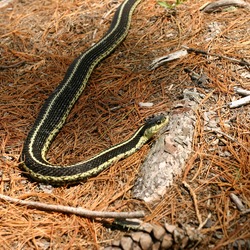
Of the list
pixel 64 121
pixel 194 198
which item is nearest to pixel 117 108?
pixel 64 121

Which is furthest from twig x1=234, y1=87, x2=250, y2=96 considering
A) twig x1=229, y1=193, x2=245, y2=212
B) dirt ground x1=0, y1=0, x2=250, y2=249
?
twig x1=229, y1=193, x2=245, y2=212

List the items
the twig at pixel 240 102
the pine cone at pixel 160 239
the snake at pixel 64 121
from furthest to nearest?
the twig at pixel 240 102 → the snake at pixel 64 121 → the pine cone at pixel 160 239

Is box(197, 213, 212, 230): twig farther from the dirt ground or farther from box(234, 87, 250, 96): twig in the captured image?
box(234, 87, 250, 96): twig

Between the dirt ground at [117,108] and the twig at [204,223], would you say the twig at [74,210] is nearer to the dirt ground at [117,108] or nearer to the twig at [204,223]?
the dirt ground at [117,108]

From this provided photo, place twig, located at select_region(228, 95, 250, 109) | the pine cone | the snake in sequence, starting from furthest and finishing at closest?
twig, located at select_region(228, 95, 250, 109) < the snake < the pine cone

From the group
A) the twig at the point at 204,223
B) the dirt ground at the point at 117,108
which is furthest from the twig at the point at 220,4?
the twig at the point at 204,223

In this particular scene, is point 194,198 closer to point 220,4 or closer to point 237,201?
point 237,201
